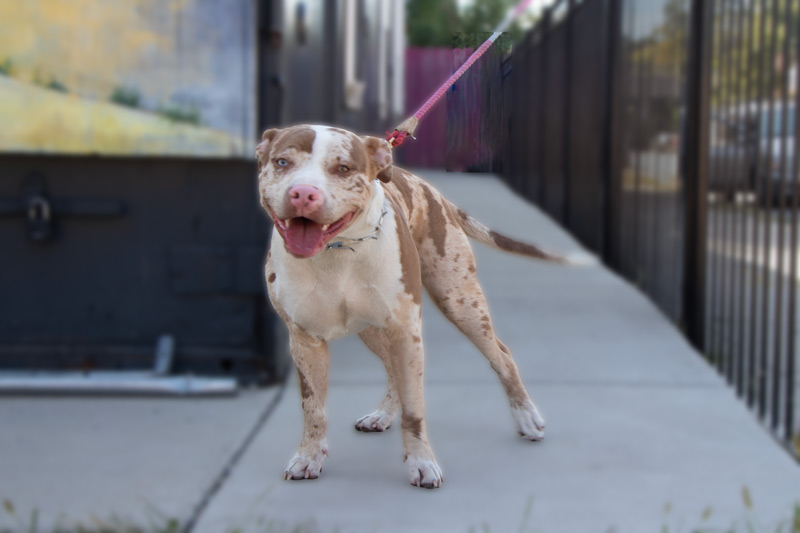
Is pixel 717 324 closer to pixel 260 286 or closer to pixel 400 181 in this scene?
pixel 260 286

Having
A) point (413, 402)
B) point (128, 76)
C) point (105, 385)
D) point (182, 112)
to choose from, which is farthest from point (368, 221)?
point (105, 385)

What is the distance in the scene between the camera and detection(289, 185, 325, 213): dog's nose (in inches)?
23.8

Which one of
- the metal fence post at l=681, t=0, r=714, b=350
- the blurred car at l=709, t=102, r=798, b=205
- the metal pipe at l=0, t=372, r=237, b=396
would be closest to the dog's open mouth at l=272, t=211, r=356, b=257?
the blurred car at l=709, t=102, r=798, b=205

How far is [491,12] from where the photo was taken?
1.07 metres

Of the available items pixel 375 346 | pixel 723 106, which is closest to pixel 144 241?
pixel 723 106

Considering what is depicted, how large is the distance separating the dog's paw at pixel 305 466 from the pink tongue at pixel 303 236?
0.22 m

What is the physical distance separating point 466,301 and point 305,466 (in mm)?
185

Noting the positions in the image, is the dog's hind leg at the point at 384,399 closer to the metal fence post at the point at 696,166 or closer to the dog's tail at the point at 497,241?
the dog's tail at the point at 497,241

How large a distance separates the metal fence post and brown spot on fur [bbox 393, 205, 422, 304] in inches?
377

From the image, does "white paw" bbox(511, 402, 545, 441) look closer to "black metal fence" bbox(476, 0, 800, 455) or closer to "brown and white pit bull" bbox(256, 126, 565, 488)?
"brown and white pit bull" bbox(256, 126, 565, 488)

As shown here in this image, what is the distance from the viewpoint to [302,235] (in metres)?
0.62

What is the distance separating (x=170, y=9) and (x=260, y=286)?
7804 millimetres

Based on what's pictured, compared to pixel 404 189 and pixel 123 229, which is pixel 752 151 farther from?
pixel 404 189

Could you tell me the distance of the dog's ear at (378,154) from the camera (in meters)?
0.66
